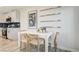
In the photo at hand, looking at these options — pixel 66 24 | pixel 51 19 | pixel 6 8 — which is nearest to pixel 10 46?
pixel 6 8

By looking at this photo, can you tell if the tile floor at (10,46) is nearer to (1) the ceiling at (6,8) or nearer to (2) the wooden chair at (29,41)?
(2) the wooden chair at (29,41)

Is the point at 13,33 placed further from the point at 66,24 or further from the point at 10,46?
the point at 66,24

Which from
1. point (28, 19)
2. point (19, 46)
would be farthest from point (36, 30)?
point (19, 46)

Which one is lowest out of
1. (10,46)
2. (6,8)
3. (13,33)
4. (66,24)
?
(10,46)

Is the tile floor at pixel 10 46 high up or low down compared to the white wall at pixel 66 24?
down

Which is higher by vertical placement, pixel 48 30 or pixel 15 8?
pixel 15 8

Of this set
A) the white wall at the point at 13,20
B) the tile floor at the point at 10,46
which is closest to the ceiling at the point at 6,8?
the white wall at the point at 13,20

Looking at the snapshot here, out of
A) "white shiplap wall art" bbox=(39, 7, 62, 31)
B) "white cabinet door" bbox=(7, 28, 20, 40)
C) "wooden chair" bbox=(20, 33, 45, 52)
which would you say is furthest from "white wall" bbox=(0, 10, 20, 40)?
"white shiplap wall art" bbox=(39, 7, 62, 31)

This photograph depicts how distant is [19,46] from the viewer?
141 cm

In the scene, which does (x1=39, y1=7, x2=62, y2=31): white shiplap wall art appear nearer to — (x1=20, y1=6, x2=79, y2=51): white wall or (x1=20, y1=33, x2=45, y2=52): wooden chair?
(x1=20, y1=6, x2=79, y2=51): white wall

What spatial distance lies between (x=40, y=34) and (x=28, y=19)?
256 millimetres

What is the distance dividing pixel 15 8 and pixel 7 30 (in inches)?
12.1
